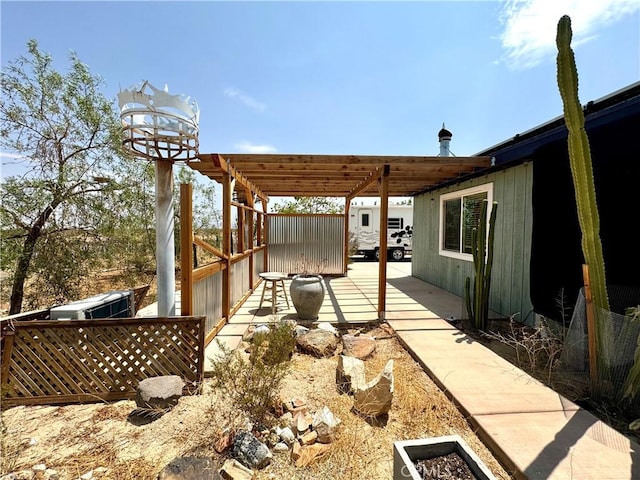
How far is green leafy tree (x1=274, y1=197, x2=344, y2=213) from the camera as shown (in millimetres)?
13852

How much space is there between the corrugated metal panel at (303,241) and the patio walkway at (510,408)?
3.76 meters

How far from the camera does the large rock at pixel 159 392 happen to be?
2.21 meters

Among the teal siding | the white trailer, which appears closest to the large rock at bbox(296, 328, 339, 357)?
the teal siding

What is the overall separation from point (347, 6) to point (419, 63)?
186 cm

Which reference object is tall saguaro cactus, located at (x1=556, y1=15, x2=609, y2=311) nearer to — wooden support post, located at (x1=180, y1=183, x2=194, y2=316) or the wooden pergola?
the wooden pergola

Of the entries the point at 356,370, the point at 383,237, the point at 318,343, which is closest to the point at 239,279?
the point at 318,343

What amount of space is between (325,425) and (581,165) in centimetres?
282

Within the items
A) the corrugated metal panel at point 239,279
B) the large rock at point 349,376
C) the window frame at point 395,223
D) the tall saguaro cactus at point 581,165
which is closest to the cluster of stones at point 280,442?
the large rock at point 349,376

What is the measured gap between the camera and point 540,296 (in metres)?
3.60

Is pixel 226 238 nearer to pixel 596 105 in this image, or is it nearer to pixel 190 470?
pixel 190 470

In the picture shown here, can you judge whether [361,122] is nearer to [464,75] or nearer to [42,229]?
[464,75]

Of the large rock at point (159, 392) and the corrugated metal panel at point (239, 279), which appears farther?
the corrugated metal panel at point (239, 279)

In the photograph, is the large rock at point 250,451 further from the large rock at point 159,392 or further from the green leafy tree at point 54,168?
the green leafy tree at point 54,168

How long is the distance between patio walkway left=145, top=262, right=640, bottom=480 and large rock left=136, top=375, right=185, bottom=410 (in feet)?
3.09
